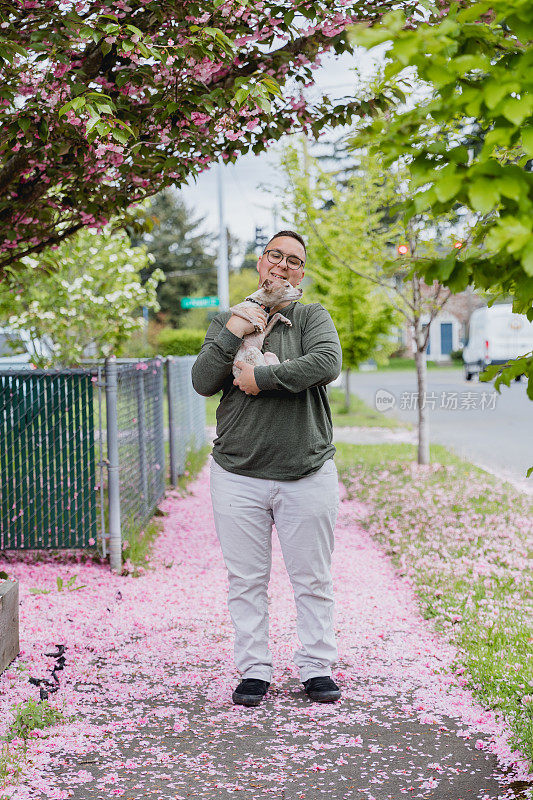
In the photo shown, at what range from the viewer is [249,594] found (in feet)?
12.5

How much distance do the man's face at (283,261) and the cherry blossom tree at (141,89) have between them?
0.57m

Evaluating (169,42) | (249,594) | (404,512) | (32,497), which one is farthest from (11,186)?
(404,512)

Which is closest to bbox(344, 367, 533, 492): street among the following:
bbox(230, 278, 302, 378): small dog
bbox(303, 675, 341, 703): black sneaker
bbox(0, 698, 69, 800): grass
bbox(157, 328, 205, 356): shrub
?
bbox(303, 675, 341, 703): black sneaker

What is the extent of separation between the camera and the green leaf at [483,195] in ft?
5.33

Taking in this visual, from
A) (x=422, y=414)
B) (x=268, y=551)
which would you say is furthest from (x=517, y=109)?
(x=422, y=414)

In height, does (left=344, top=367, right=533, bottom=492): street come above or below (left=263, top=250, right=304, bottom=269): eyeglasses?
below

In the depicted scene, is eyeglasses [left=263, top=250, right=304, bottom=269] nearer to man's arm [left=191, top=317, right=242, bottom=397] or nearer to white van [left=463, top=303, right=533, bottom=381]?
man's arm [left=191, top=317, right=242, bottom=397]


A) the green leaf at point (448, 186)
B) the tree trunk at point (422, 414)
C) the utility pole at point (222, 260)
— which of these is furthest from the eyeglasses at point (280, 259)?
the utility pole at point (222, 260)

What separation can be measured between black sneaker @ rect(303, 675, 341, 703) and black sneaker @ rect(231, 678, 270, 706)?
21 cm

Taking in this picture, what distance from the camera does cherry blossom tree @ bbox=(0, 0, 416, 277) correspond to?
3.99 metres

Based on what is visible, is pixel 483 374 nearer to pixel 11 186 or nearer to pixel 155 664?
pixel 155 664

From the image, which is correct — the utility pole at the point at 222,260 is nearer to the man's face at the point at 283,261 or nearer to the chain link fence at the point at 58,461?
the chain link fence at the point at 58,461

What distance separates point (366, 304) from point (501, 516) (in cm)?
1199

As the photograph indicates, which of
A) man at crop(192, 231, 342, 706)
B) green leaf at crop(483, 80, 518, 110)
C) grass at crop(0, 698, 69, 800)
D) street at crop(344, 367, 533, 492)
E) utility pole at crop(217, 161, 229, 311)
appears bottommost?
street at crop(344, 367, 533, 492)
